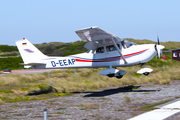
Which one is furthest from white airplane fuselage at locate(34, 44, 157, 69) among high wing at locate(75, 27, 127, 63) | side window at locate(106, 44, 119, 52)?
high wing at locate(75, 27, 127, 63)

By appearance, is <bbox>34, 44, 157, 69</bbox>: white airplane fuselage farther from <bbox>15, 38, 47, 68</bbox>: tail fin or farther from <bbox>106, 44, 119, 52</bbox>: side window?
<bbox>15, 38, 47, 68</bbox>: tail fin

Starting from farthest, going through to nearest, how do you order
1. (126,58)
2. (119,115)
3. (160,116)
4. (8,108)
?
(126,58)
(8,108)
(119,115)
(160,116)

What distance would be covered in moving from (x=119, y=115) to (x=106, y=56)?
678 centimetres

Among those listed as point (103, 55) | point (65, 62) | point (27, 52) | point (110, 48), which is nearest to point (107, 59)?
point (103, 55)

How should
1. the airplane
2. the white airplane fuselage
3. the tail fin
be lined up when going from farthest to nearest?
the tail fin < the white airplane fuselage < the airplane

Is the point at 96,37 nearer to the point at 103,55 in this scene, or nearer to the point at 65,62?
the point at 103,55

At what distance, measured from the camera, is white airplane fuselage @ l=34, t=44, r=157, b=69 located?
1416 centimetres

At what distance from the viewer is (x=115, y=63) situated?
14578 mm

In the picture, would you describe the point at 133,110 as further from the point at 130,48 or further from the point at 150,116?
the point at 130,48

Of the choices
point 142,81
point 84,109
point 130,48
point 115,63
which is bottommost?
point 142,81

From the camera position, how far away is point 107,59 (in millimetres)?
14711

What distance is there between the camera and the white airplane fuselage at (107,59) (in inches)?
557

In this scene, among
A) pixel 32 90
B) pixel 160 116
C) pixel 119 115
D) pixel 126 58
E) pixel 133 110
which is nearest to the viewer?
pixel 160 116

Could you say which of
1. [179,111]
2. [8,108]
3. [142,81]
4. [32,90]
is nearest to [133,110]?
[179,111]
